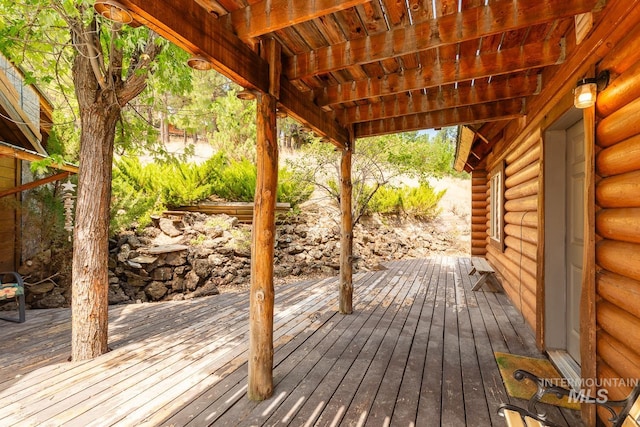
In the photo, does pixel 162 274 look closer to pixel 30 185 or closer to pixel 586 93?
pixel 30 185

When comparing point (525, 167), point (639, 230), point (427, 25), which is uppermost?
point (427, 25)

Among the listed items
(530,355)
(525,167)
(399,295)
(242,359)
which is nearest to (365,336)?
(242,359)

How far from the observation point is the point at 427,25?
225 centimetres

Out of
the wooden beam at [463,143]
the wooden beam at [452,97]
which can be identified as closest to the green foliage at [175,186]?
the wooden beam at [463,143]

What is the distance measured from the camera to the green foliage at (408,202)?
1168 cm

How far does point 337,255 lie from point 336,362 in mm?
5801

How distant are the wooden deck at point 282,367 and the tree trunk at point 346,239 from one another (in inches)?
9.4

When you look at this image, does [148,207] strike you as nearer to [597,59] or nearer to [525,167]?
[525,167]

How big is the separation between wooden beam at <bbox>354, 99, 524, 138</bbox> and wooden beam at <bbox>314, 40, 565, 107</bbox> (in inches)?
45.0

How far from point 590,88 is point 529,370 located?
7.56 feet

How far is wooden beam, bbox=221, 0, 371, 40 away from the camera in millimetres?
1872

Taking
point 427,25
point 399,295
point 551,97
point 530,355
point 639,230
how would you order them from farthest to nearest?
point 399,295 < point 530,355 < point 551,97 < point 427,25 < point 639,230

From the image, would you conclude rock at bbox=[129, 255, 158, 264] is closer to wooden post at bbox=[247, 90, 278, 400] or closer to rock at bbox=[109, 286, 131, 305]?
rock at bbox=[109, 286, 131, 305]

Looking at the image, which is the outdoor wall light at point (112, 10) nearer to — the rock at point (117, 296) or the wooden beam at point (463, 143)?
the wooden beam at point (463, 143)
